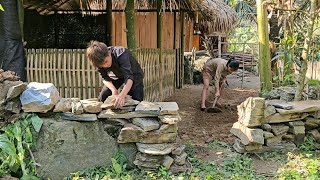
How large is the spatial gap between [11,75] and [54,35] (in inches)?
264

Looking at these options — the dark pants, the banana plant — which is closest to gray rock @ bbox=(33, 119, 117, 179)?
the banana plant

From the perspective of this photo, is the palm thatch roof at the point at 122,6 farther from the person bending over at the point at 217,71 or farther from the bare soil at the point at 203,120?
the bare soil at the point at 203,120

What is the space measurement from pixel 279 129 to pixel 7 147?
10.4 ft

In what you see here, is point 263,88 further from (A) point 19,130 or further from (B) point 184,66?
(B) point 184,66

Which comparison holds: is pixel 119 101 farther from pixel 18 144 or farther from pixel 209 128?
pixel 209 128

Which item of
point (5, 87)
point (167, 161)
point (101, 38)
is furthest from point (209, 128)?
point (101, 38)

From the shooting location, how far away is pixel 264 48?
19.8ft

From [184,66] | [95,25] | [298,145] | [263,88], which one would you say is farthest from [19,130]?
[184,66]

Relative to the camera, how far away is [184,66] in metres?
13.0

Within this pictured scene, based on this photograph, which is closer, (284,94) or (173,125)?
(173,125)

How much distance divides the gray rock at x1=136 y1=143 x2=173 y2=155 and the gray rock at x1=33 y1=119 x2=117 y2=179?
350 mm

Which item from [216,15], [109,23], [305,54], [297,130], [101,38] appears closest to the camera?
[297,130]

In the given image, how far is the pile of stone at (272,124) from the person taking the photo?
4.50 metres

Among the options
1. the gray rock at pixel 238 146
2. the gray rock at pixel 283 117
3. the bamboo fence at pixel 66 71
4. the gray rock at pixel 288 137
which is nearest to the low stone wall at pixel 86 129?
the gray rock at pixel 238 146
